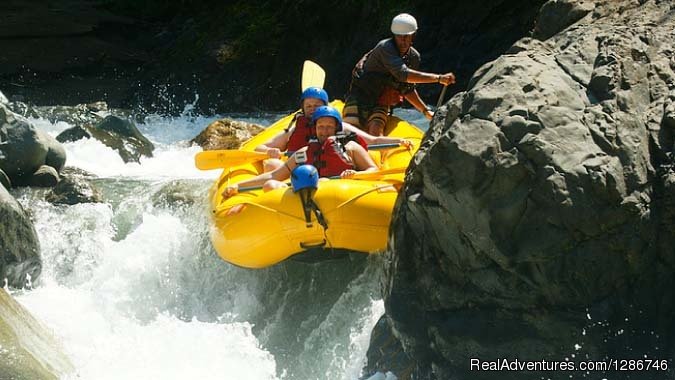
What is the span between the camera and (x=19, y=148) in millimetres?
8461

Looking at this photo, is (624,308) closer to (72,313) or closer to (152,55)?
(72,313)

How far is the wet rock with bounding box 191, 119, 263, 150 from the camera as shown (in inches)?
394

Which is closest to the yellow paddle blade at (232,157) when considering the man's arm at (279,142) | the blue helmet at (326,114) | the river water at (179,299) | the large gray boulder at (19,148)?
the man's arm at (279,142)

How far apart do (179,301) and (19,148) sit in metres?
2.47

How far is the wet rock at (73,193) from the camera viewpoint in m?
8.15

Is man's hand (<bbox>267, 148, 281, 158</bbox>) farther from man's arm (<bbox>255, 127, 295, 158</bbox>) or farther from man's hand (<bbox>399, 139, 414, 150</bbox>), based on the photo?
man's hand (<bbox>399, 139, 414, 150</bbox>)

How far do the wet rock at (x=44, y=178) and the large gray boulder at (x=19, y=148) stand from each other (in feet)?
0.09

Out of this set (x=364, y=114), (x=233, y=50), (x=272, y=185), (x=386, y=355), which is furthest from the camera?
(x=233, y=50)

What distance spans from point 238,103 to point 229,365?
6.85 m

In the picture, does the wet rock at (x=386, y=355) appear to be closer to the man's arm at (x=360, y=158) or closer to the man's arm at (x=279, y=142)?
Answer: the man's arm at (x=360, y=158)

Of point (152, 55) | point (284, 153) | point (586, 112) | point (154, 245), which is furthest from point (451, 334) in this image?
point (152, 55)

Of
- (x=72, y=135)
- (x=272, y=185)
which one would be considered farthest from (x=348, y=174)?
(x=72, y=135)

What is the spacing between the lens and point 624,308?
13.7 ft

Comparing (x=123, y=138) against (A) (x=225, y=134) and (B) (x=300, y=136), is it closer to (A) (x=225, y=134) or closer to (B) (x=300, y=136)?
A: (A) (x=225, y=134)
